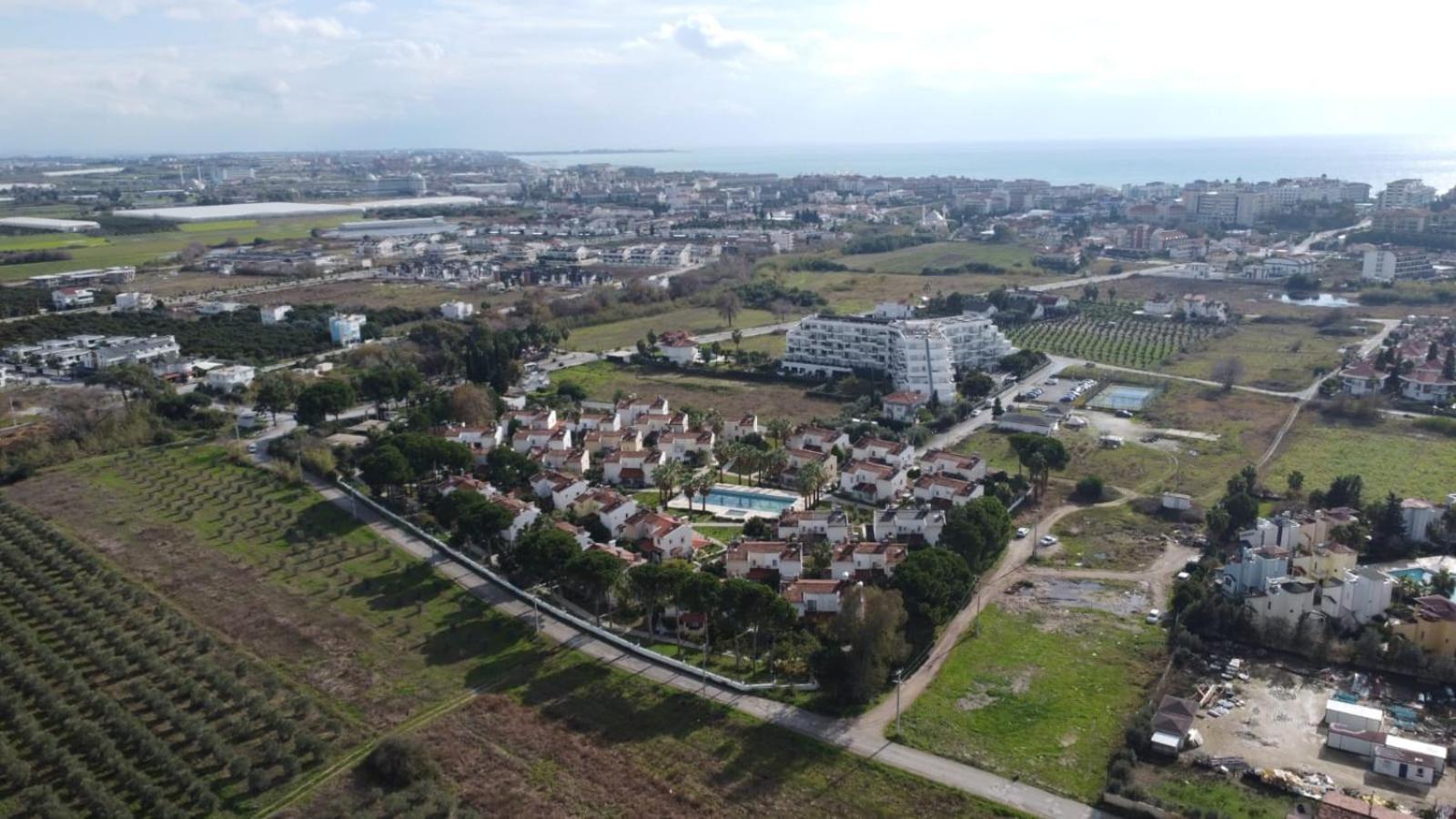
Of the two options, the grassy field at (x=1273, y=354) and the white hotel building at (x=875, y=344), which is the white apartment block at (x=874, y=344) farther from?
the grassy field at (x=1273, y=354)

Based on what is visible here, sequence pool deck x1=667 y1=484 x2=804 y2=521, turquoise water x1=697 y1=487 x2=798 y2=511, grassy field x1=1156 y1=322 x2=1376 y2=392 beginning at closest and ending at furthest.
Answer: pool deck x1=667 y1=484 x2=804 y2=521, turquoise water x1=697 y1=487 x2=798 y2=511, grassy field x1=1156 y1=322 x2=1376 y2=392

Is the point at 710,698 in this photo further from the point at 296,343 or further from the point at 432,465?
the point at 296,343

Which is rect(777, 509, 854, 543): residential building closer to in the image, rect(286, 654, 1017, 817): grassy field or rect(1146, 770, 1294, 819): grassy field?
rect(286, 654, 1017, 817): grassy field

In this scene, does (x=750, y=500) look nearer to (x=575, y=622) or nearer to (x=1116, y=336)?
(x=575, y=622)

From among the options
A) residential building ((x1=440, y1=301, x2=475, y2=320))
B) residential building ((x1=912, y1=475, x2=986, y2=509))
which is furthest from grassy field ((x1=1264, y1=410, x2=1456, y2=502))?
residential building ((x1=440, y1=301, x2=475, y2=320))

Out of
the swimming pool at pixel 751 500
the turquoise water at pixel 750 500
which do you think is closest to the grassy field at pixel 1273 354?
the swimming pool at pixel 751 500

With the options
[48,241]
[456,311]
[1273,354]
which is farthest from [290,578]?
[48,241]
